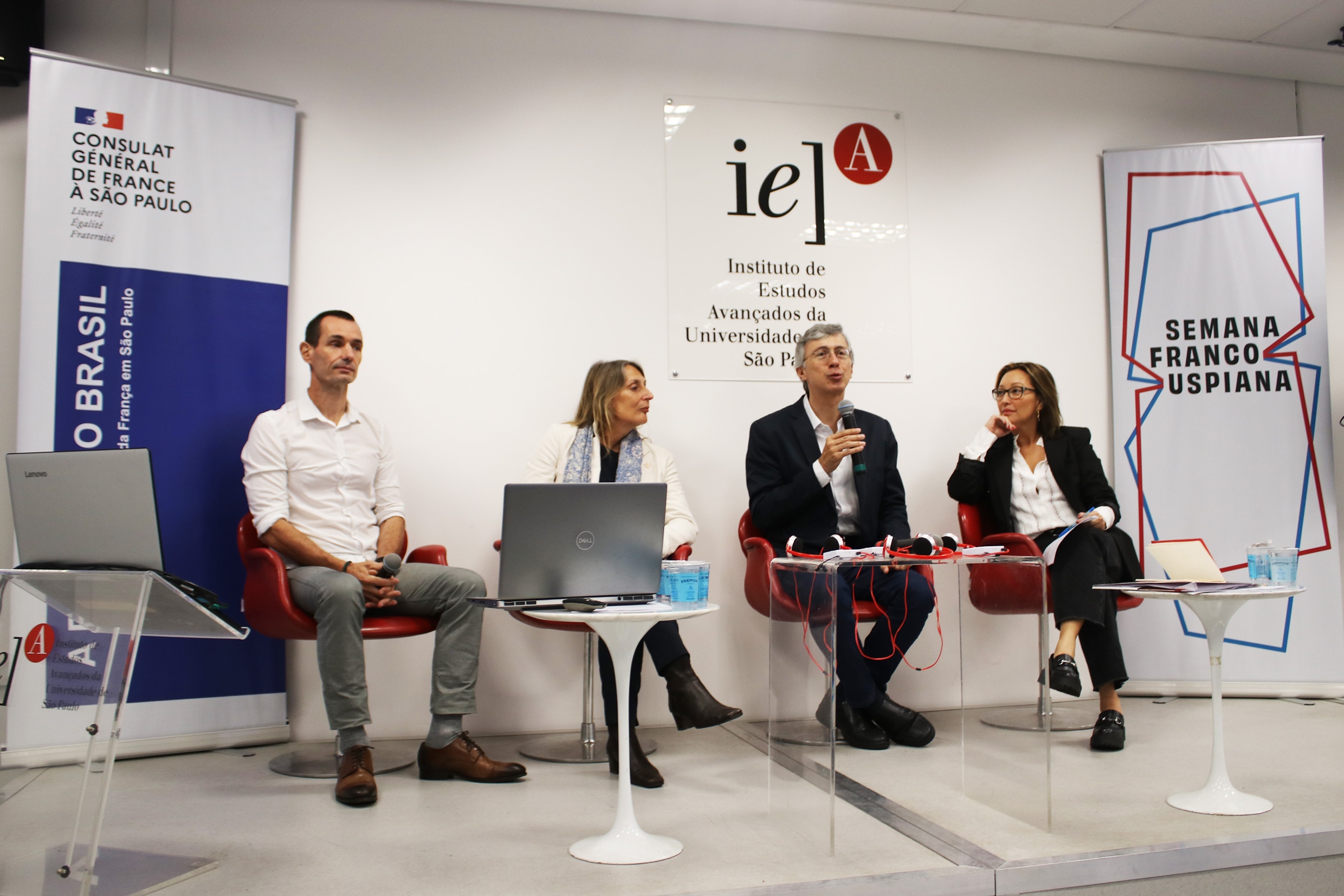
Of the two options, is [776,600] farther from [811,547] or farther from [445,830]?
[445,830]

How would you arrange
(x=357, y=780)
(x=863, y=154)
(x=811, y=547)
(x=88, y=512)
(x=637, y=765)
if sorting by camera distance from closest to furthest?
(x=88, y=512) < (x=357, y=780) < (x=637, y=765) < (x=811, y=547) < (x=863, y=154)

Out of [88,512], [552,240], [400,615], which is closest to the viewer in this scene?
[88,512]

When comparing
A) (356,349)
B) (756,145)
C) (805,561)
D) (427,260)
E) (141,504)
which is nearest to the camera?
(141,504)

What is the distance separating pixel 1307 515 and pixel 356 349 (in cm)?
415

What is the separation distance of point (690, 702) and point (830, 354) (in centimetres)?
148

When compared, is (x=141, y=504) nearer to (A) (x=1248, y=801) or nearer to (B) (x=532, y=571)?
(B) (x=532, y=571)

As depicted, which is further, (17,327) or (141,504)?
(17,327)

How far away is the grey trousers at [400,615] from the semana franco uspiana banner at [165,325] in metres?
0.66

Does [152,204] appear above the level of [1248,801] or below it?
above

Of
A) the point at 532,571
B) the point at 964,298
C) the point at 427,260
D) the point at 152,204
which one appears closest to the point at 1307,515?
the point at 964,298

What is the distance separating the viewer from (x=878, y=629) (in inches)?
134

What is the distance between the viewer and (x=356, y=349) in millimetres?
3283

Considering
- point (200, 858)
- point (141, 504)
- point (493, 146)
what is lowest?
point (200, 858)

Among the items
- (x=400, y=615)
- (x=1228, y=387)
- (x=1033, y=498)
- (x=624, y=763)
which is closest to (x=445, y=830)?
(x=624, y=763)
